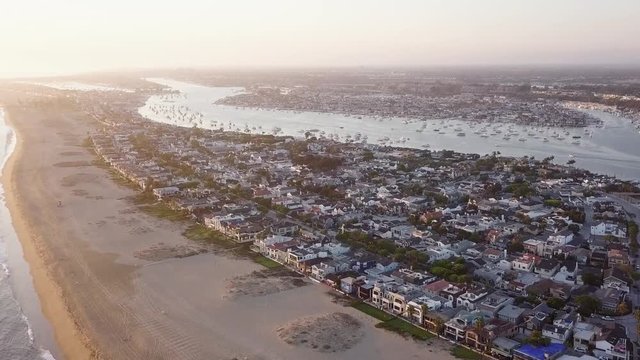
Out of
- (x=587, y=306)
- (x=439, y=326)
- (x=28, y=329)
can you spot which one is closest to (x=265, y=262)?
(x=439, y=326)

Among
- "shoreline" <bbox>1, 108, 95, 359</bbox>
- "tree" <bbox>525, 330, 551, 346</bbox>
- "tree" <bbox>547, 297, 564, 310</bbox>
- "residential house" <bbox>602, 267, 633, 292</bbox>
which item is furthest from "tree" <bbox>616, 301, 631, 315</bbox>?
"shoreline" <bbox>1, 108, 95, 359</bbox>

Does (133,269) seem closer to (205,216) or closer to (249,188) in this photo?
(205,216)

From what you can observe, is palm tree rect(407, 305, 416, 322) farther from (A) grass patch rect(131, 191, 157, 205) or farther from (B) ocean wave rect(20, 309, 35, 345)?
(A) grass patch rect(131, 191, 157, 205)

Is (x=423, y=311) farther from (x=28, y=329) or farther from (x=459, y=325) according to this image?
(x=28, y=329)

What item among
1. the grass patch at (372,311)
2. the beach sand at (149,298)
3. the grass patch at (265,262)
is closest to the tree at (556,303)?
the beach sand at (149,298)

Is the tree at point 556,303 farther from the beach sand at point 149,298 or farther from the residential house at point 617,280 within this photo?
the beach sand at point 149,298
